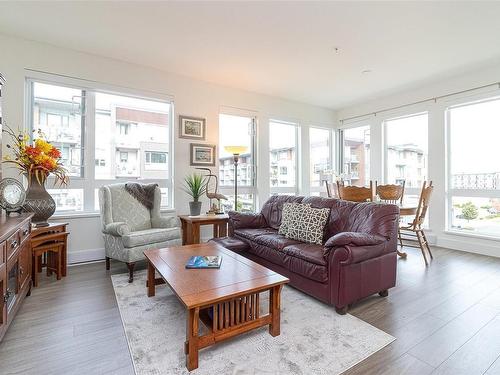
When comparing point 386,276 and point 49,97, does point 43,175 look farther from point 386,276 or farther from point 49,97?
point 386,276

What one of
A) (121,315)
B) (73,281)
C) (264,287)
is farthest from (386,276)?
(73,281)

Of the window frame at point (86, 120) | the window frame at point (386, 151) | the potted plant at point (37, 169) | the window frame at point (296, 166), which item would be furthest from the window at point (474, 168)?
the potted plant at point (37, 169)

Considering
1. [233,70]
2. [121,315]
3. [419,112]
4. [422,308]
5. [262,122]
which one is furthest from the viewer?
[262,122]

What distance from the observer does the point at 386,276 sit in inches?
90.3

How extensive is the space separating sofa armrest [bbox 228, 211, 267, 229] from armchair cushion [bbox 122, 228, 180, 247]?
71 centimetres

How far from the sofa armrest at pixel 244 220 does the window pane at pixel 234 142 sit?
119cm

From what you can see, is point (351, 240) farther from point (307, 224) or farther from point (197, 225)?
point (197, 225)

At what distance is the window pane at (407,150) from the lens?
4535 millimetres

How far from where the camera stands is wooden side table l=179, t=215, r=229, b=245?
3.41m

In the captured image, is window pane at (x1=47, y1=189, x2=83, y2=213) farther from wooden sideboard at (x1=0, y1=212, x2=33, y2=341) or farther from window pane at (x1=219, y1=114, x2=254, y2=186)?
window pane at (x1=219, y1=114, x2=254, y2=186)

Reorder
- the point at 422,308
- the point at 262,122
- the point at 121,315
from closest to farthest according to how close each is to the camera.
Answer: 1. the point at 121,315
2. the point at 422,308
3. the point at 262,122

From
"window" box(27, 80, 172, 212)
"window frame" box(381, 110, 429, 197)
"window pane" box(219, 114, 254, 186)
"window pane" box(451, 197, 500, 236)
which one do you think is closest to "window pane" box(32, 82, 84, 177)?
"window" box(27, 80, 172, 212)

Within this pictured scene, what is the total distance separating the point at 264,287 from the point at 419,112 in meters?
4.51

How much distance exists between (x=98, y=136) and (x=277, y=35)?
2694 millimetres
